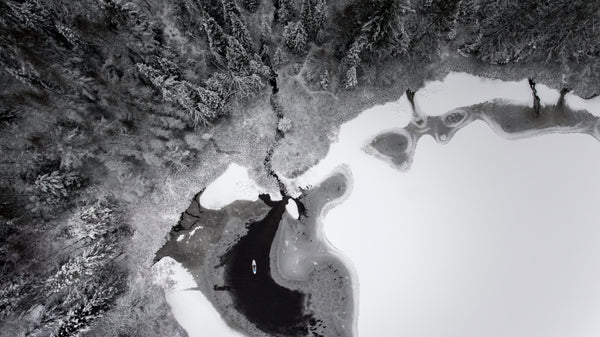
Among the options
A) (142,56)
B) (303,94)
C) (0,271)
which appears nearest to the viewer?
(0,271)

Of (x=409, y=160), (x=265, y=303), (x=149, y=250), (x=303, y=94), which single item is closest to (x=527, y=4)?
(x=409, y=160)

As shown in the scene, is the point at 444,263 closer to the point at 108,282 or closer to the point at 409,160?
the point at 409,160

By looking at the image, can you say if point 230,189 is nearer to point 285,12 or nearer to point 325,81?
point 325,81

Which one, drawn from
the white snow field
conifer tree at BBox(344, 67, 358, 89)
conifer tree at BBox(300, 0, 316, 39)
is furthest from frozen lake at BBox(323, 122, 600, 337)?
conifer tree at BBox(300, 0, 316, 39)

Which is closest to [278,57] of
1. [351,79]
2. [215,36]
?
[215,36]

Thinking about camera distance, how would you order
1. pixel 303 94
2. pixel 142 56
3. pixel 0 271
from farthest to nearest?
pixel 303 94 < pixel 142 56 < pixel 0 271

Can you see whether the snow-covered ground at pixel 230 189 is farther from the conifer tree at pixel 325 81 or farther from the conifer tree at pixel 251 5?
the conifer tree at pixel 251 5

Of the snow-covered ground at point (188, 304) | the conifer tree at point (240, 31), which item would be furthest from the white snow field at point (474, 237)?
→ the snow-covered ground at point (188, 304)

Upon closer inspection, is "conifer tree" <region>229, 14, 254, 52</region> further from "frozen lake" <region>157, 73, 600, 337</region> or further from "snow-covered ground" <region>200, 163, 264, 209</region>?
"frozen lake" <region>157, 73, 600, 337</region>

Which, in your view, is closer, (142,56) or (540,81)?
(142,56)
